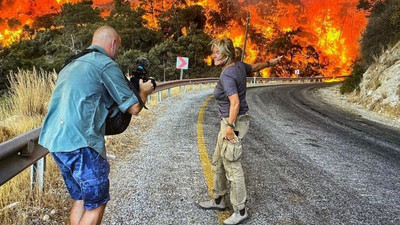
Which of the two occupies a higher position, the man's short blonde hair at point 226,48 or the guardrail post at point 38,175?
the man's short blonde hair at point 226,48

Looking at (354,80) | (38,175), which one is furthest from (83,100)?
(354,80)

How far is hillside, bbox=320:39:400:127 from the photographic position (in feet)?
39.0

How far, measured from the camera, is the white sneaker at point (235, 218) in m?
3.14

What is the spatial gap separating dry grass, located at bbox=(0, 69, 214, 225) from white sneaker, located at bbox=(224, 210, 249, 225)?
168 cm

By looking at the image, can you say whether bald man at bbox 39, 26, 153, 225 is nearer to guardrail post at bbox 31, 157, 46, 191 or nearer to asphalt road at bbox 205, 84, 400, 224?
guardrail post at bbox 31, 157, 46, 191

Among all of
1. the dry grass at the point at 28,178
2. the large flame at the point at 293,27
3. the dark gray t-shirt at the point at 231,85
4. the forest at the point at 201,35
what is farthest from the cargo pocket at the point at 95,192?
the large flame at the point at 293,27

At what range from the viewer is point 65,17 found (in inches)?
1895

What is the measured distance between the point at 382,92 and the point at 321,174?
11.2 meters

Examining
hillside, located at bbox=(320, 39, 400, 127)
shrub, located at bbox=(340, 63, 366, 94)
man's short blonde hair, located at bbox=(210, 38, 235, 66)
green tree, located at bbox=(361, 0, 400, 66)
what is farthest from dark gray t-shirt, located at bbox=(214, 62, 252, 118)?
shrub, located at bbox=(340, 63, 366, 94)

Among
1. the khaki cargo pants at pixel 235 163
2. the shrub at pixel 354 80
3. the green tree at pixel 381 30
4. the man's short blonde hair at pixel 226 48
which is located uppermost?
the green tree at pixel 381 30

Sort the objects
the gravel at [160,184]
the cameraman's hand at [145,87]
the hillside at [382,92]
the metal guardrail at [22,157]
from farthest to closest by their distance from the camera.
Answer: the hillside at [382,92], the gravel at [160,184], the metal guardrail at [22,157], the cameraman's hand at [145,87]

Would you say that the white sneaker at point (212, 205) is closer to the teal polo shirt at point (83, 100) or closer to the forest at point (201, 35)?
the teal polo shirt at point (83, 100)

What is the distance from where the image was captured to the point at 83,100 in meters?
2.02

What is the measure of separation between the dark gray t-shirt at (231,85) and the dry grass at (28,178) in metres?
2.08
